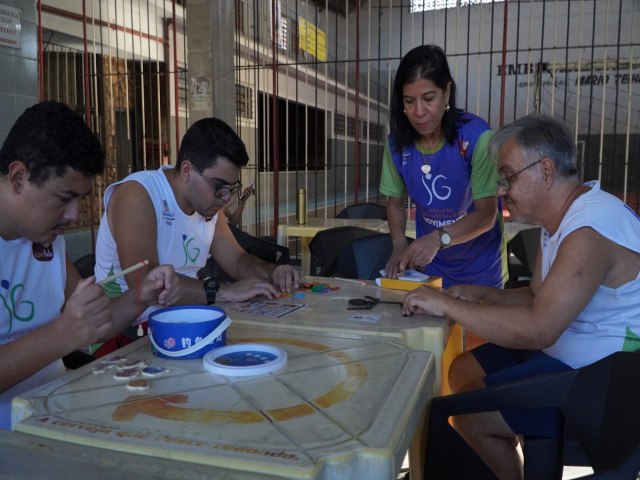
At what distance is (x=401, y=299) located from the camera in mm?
1776

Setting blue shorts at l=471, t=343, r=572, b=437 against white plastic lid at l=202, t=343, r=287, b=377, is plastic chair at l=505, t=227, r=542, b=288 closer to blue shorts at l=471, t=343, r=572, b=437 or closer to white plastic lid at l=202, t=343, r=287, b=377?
blue shorts at l=471, t=343, r=572, b=437

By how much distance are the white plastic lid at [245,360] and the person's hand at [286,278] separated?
72 centimetres

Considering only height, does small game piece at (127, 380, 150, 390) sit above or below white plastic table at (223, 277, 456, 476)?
above

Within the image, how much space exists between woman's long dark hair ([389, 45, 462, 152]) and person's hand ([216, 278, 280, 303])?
0.96 meters

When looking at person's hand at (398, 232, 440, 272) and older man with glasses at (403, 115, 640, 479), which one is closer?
older man with glasses at (403, 115, 640, 479)

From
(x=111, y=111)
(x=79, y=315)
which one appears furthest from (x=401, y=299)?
(x=111, y=111)

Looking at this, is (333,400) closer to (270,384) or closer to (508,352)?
(270,384)

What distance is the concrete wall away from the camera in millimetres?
3908

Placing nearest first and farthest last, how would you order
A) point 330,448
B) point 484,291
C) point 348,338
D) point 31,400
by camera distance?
point 330,448
point 31,400
point 348,338
point 484,291

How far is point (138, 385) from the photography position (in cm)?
103

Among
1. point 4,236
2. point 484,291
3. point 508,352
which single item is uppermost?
point 4,236

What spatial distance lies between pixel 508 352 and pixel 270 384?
101 cm

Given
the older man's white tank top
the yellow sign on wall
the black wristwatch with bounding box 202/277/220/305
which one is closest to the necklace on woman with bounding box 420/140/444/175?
the older man's white tank top

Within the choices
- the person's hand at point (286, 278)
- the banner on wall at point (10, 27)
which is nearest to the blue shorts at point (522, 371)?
the person's hand at point (286, 278)
